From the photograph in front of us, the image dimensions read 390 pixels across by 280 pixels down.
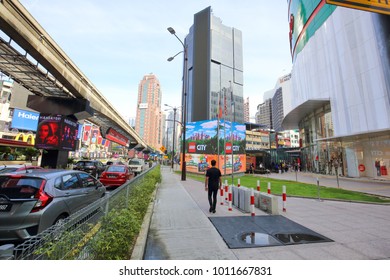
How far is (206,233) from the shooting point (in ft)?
17.3

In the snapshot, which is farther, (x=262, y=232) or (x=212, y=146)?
(x=212, y=146)

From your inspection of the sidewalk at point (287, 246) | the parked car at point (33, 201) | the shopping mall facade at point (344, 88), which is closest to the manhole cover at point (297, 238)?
the sidewalk at point (287, 246)

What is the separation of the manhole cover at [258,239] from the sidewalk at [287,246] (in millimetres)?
274

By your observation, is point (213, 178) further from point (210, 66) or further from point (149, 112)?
point (149, 112)

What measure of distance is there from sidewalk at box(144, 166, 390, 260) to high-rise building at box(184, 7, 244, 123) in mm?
88317

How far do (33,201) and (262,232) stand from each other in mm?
5515

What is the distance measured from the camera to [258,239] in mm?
4910

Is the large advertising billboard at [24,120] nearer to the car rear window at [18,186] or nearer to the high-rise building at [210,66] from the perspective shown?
the car rear window at [18,186]

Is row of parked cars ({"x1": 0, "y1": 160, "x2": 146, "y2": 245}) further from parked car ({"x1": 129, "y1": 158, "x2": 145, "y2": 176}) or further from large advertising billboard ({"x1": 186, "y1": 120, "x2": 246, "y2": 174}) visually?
parked car ({"x1": 129, "y1": 158, "x2": 145, "y2": 176})

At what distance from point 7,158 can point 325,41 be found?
43520mm

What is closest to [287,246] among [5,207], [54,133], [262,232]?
[262,232]

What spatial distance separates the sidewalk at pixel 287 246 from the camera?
4078mm

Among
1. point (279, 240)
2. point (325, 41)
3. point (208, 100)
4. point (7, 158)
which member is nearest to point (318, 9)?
point (325, 41)

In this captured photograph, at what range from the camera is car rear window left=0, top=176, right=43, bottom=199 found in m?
4.37
